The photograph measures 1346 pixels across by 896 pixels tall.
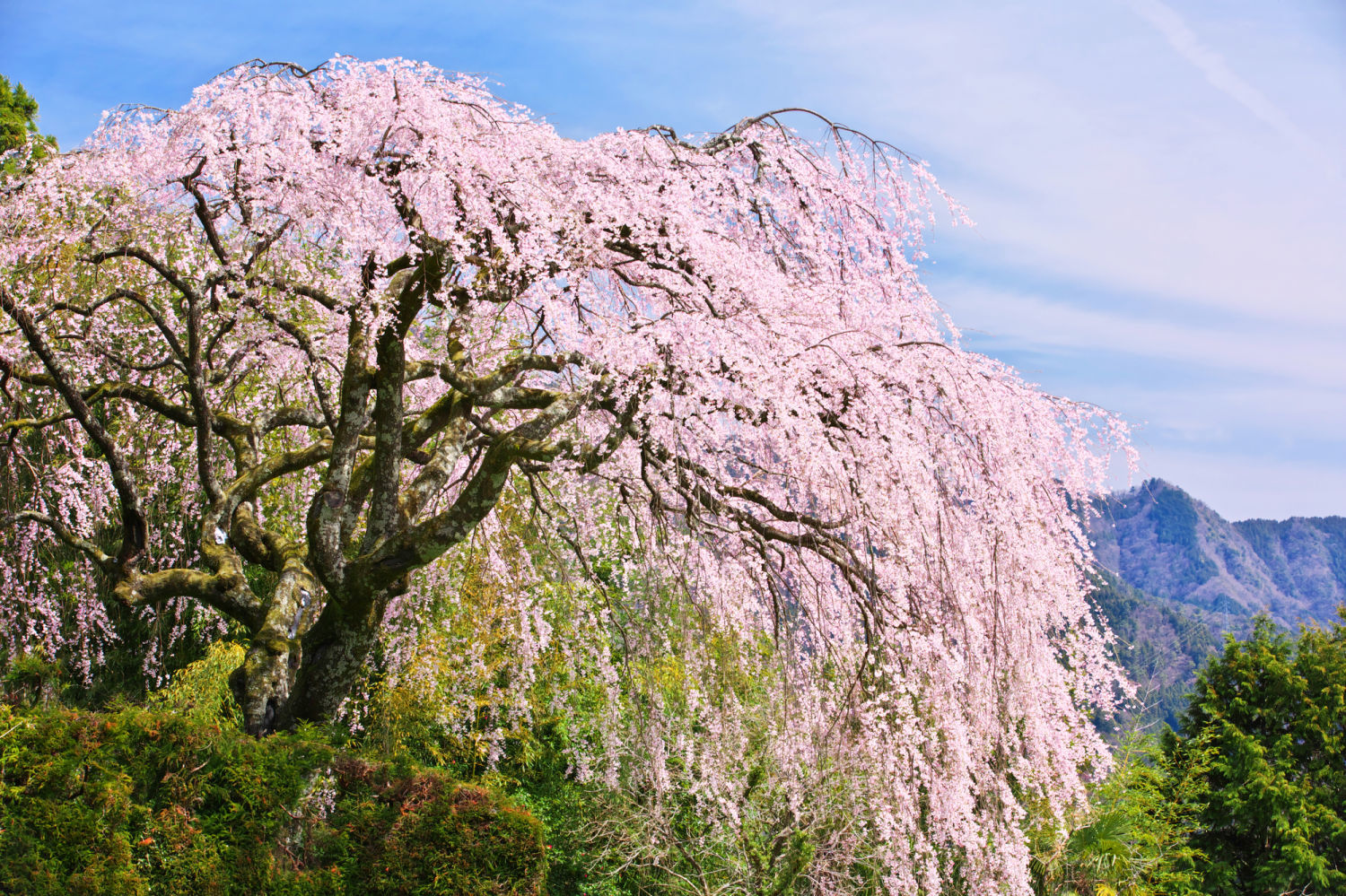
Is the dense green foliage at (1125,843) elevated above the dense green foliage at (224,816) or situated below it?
below

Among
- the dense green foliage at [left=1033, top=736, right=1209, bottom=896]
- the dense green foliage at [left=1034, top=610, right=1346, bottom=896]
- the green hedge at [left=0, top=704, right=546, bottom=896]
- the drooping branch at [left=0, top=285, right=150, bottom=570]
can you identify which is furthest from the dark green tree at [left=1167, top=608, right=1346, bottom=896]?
the drooping branch at [left=0, top=285, right=150, bottom=570]

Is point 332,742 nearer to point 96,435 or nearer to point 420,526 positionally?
point 420,526

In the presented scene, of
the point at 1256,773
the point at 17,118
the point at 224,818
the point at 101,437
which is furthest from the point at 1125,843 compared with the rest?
the point at 17,118

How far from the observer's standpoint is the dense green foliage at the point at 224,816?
11.8ft

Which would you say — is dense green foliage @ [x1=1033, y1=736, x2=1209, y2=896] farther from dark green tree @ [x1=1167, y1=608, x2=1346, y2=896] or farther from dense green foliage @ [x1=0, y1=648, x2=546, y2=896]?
dense green foliage @ [x1=0, y1=648, x2=546, y2=896]

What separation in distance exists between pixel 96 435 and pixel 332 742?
253 cm

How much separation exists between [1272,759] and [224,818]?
1988 centimetres

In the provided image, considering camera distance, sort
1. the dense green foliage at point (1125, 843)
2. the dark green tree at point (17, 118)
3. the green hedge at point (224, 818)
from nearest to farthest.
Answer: the green hedge at point (224, 818) < the dense green foliage at point (1125, 843) < the dark green tree at point (17, 118)

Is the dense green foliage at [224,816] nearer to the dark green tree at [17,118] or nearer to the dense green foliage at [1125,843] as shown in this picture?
the dense green foliage at [1125,843]

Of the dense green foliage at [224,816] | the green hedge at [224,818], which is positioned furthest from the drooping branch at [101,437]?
the green hedge at [224,818]

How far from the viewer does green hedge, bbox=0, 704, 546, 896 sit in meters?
3.60

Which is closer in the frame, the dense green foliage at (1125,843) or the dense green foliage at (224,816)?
the dense green foliage at (224,816)

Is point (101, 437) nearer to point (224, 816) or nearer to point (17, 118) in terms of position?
point (224, 816)

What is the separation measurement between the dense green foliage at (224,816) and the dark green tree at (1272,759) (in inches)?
640
